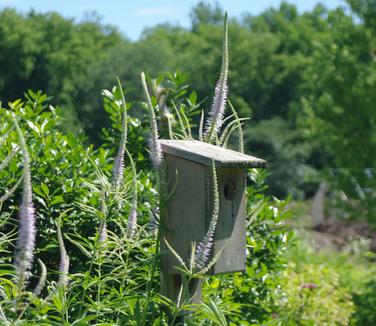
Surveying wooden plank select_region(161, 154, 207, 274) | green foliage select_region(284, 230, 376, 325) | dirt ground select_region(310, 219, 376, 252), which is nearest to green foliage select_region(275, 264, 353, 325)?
green foliage select_region(284, 230, 376, 325)

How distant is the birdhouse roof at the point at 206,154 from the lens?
3.13 meters

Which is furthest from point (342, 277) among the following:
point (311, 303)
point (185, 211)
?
point (185, 211)

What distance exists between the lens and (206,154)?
10.3ft

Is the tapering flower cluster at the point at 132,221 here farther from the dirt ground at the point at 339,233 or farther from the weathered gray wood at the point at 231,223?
the dirt ground at the point at 339,233

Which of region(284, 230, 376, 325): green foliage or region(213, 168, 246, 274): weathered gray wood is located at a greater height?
region(213, 168, 246, 274): weathered gray wood

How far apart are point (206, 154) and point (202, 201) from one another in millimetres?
205

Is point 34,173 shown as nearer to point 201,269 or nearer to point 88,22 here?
point 201,269

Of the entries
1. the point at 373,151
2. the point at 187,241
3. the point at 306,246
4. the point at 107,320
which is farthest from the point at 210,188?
the point at 373,151

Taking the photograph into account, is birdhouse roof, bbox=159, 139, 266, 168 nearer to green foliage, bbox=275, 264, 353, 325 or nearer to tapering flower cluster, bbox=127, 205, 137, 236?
tapering flower cluster, bbox=127, 205, 137, 236

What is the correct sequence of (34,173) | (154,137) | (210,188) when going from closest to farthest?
(154,137) → (210,188) → (34,173)

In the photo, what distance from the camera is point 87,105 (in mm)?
37625

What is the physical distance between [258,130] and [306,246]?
82.3 feet

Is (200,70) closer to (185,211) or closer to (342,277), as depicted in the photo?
(342,277)

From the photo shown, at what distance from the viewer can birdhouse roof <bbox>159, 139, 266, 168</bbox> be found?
313 centimetres
